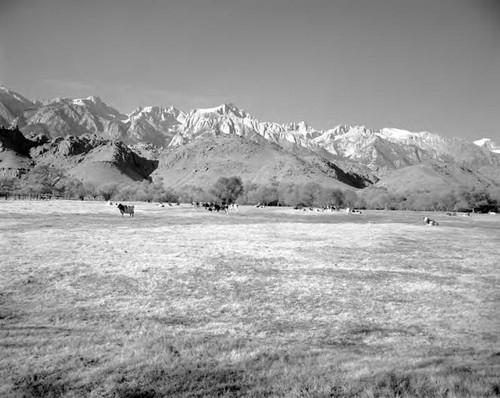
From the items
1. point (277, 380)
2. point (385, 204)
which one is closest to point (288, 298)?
point (277, 380)

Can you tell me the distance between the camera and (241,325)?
42.3 feet

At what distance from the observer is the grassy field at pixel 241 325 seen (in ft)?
28.6

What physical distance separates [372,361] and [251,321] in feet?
15.2

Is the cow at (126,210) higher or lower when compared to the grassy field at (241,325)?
higher

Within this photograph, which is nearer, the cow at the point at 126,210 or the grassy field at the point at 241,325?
the grassy field at the point at 241,325

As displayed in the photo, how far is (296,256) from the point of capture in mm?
26703

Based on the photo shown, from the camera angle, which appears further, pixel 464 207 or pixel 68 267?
pixel 464 207

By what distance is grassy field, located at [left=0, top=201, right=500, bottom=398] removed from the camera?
8719mm

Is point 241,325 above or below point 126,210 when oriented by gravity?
below

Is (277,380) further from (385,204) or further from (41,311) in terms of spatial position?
(385,204)

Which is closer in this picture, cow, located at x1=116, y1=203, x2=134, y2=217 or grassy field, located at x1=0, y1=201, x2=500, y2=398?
grassy field, located at x1=0, y1=201, x2=500, y2=398

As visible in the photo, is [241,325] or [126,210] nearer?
[241,325]

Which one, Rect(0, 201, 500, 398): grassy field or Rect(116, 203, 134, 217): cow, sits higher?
Rect(116, 203, 134, 217): cow

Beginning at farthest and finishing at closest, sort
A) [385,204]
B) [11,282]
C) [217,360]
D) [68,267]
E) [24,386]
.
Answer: [385,204]
[68,267]
[11,282]
[217,360]
[24,386]
